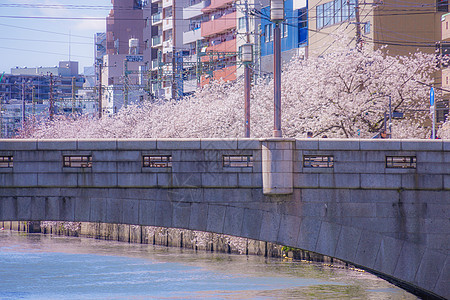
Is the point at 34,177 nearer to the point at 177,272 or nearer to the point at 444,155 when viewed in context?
the point at 444,155

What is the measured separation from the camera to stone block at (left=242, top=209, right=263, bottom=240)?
1791 centimetres

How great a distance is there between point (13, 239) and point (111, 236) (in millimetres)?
7677

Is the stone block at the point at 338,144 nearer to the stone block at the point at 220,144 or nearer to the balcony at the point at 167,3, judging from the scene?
the stone block at the point at 220,144

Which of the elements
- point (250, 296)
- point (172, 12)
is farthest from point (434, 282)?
point (172, 12)

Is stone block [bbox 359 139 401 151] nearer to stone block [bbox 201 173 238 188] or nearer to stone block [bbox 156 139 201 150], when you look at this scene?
stone block [bbox 201 173 238 188]

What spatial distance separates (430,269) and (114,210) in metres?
7.60

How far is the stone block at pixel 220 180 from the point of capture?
17.9m

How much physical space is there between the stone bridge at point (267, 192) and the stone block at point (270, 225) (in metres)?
0.02

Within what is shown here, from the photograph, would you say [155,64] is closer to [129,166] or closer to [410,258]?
[129,166]

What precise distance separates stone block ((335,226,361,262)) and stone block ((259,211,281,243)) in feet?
4.99

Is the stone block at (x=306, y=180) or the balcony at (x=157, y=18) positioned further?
the balcony at (x=157, y=18)

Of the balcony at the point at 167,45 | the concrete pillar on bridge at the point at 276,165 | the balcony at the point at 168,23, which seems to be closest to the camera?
the concrete pillar on bridge at the point at 276,165

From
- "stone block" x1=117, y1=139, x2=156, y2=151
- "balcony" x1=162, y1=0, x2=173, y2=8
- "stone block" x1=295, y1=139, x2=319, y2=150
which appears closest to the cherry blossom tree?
"stone block" x1=295, y1=139, x2=319, y2=150

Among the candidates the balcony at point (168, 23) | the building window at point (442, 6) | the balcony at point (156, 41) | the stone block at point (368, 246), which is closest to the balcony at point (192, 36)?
the balcony at point (168, 23)
